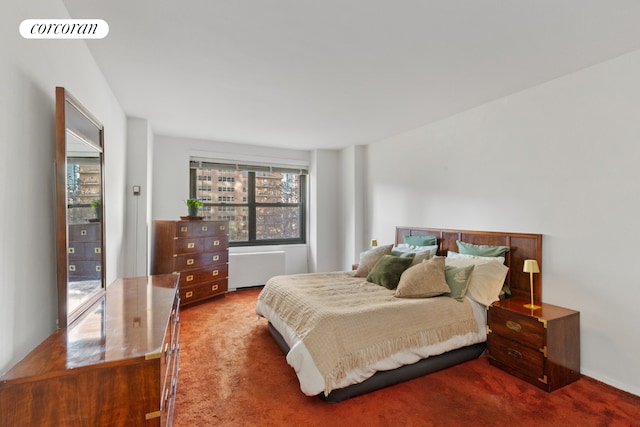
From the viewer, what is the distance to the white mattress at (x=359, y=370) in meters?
2.00

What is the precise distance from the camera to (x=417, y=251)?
3617 mm

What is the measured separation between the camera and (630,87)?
220 centimetres

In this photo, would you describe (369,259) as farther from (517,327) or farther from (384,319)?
(517,327)

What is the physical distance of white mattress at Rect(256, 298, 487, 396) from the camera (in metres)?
2.00

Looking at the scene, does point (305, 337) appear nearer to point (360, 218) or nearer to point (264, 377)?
point (264, 377)

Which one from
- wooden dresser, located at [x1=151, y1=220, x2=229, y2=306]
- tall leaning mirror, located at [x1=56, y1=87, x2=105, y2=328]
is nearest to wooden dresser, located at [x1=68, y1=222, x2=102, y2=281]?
tall leaning mirror, located at [x1=56, y1=87, x2=105, y2=328]

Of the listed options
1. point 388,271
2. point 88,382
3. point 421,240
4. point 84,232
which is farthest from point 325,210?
point 88,382

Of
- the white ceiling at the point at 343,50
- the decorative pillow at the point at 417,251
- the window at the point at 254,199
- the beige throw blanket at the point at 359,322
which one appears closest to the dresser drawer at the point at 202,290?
the window at the point at 254,199

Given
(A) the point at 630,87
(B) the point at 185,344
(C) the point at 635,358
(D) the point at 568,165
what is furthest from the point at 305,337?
(A) the point at 630,87

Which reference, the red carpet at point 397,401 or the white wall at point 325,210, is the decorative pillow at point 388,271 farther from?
the white wall at point 325,210

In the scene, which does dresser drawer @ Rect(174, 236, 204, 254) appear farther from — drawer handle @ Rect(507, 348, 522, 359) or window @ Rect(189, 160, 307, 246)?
drawer handle @ Rect(507, 348, 522, 359)

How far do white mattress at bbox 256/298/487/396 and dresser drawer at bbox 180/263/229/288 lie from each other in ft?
5.84

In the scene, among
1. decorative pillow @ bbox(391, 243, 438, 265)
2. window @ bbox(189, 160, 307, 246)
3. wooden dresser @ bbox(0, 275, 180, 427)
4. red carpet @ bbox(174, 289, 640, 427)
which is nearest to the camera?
wooden dresser @ bbox(0, 275, 180, 427)

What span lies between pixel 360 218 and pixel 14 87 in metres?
4.49
